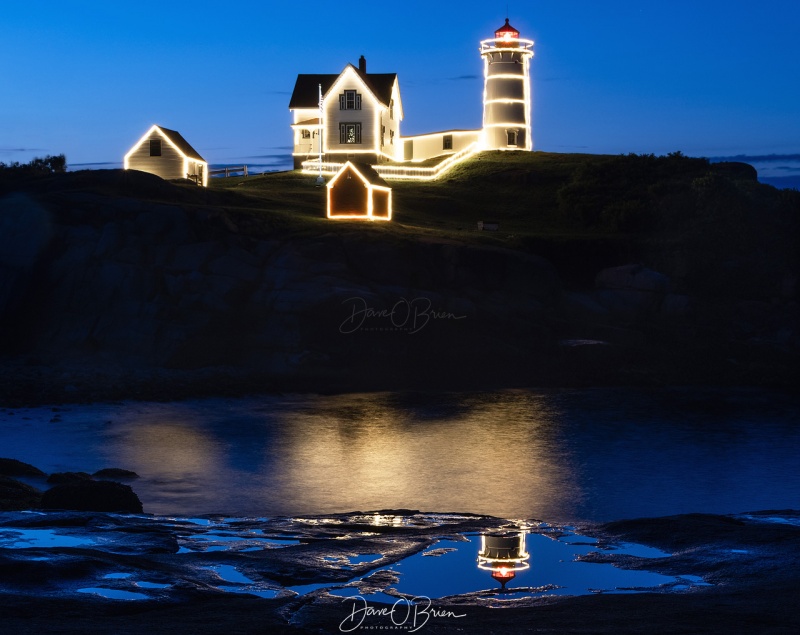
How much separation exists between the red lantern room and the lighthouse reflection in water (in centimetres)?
6370

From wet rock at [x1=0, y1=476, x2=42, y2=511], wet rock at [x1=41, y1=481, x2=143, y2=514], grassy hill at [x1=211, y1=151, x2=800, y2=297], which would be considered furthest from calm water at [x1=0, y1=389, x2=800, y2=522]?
grassy hill at [x1=211, y1=151, x2=800, y2=297]

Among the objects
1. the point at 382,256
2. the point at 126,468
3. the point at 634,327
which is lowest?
the point at 126,468

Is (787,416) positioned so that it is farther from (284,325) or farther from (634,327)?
(284,325)

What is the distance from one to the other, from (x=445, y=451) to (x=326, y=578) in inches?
581

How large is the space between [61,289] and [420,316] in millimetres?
14075

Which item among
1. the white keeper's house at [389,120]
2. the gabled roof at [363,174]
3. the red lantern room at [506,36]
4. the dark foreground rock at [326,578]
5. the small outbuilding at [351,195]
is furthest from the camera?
the red lantern room at [506,36]

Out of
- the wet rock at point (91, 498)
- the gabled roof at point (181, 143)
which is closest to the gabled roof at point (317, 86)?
the gabled roof at point (181, 143)

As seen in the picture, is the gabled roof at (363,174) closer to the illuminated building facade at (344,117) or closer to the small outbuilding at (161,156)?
the small outbuilding at (161,156)

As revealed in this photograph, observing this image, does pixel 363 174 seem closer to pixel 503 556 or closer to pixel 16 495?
pixel 16 495

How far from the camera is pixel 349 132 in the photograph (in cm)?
6706

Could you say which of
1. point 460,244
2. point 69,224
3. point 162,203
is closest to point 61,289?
point 69,224

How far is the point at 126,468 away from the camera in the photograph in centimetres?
2270

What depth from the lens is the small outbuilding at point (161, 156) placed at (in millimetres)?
57781

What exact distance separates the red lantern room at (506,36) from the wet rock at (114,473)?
191 ft
